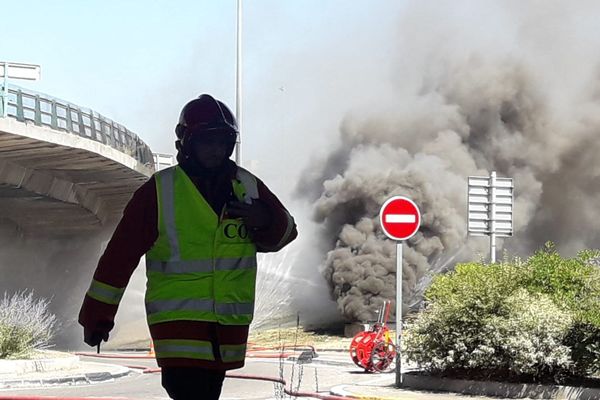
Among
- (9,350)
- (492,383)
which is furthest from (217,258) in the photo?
(9,350)

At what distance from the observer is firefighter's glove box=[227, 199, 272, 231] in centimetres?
367

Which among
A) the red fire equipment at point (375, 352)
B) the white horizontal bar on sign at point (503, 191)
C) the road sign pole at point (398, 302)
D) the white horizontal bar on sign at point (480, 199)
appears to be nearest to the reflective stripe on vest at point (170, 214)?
the road sign pole at point (398, 302)

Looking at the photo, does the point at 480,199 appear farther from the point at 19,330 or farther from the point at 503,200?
the point at 19,330

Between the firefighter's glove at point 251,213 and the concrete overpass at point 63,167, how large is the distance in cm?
2496

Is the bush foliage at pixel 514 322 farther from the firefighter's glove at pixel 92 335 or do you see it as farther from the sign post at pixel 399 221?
the firefighter's glove at pixel 92 335

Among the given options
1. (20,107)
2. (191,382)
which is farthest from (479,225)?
(191,382)

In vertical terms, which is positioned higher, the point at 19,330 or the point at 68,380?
the point at 19,330

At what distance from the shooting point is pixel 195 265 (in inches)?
142

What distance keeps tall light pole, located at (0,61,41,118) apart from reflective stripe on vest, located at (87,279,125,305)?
990 inches

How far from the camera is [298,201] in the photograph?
147ft

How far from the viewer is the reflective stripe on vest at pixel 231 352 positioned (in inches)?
144

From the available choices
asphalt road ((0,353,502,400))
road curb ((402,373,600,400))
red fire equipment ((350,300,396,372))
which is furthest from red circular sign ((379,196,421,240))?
red fire equipment ((350,300,396,372))

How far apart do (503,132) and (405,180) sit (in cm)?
731

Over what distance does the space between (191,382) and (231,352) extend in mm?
170
